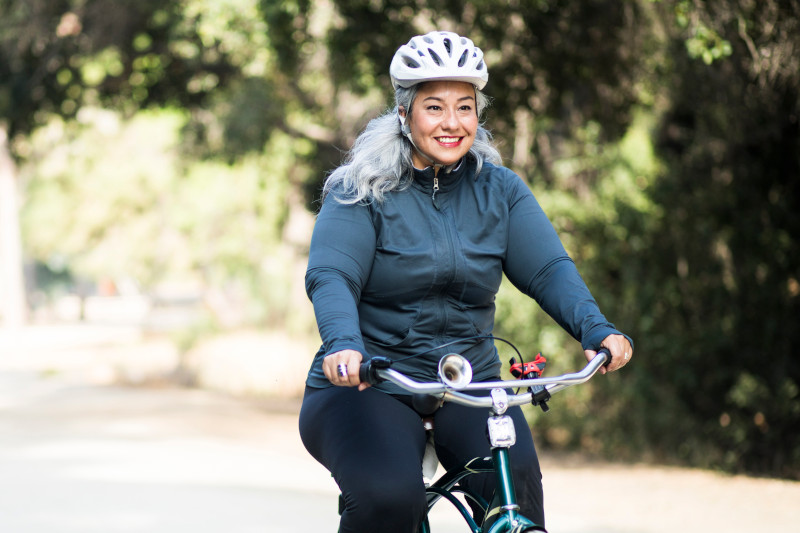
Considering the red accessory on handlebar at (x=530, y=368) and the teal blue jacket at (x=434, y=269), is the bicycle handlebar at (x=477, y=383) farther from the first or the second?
the teal blue jacket at (x=434, y=269)

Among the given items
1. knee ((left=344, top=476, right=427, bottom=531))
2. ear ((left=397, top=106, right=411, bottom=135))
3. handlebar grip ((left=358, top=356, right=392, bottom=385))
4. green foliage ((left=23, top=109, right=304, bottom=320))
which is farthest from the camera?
green foliage ((left=23, top=109, right=304, bottom=320))

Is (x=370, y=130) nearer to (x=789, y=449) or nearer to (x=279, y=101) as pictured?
Answer: (x=789, y=449)

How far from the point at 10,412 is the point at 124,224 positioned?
84.5ft

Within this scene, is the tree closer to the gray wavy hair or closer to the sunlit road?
the sunlit road

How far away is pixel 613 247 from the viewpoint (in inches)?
406

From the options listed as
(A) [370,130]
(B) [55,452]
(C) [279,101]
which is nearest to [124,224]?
(C) [279,101]

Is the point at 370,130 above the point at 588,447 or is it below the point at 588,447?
above

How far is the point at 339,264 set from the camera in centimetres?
321

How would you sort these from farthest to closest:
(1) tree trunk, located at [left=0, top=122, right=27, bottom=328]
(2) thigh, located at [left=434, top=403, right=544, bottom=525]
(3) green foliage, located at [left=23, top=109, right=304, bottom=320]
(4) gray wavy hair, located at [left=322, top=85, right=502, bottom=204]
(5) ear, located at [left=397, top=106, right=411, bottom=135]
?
1. (1) tree trunk, located at [left=0, top=122, right=27, bottom=328]
2. (3) green foliage, located at [left=23, top=109, right=304, bottom=320]
3. (5) ear, located at [left=397, top=106, right=411, bottom=135]
4. (4) gray wavy hair, located at [left=322, top=85, right=502, bottom=204]
5. (2) thigh, located at [left=434, top=403, right=544, bottom=525]

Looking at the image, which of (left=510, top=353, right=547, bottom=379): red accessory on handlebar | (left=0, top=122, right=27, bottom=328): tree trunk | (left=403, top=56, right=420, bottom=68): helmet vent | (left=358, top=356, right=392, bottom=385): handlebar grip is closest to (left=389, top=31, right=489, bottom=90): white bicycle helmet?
(left=403, top=56, right=420, bottom=68): helmet vent

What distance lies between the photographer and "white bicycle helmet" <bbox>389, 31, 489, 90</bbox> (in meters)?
3.38

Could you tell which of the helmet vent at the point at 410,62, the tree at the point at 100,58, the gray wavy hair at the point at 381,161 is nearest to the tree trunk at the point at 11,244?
the tree at the point at 100,58

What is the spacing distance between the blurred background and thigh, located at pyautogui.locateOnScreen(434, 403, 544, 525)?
15.4 ft

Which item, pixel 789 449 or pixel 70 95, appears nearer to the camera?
pixel 789 449
